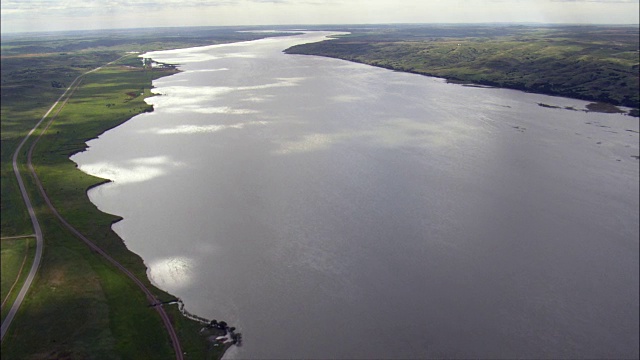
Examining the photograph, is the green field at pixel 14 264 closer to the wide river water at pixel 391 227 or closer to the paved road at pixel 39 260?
the paved road at pixel 39 260

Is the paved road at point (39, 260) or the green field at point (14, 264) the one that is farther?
the green field at point (14, 264)

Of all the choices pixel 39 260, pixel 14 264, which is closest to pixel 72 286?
pixel 39 260

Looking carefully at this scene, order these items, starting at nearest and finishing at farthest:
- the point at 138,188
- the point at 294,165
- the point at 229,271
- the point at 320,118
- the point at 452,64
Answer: the point at 229,271
the point at 138,188
the point at 294,165
the point at 320,118
the point at 452,64

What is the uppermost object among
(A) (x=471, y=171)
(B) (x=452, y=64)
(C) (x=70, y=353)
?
(B) (x=452, y=64)

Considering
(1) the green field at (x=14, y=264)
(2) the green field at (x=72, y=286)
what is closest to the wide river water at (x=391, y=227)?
(2) the green field at (x=72, y=286)

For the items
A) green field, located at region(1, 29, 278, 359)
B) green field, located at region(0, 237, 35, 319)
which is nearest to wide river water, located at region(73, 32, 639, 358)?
green field, located at region(1, 29, 278, 359)

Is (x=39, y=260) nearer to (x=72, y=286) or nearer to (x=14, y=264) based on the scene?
(x=14, y=264)

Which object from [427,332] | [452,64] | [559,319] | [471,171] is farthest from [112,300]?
[452,64]

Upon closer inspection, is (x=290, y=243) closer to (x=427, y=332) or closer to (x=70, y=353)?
(x=427, y=332)
